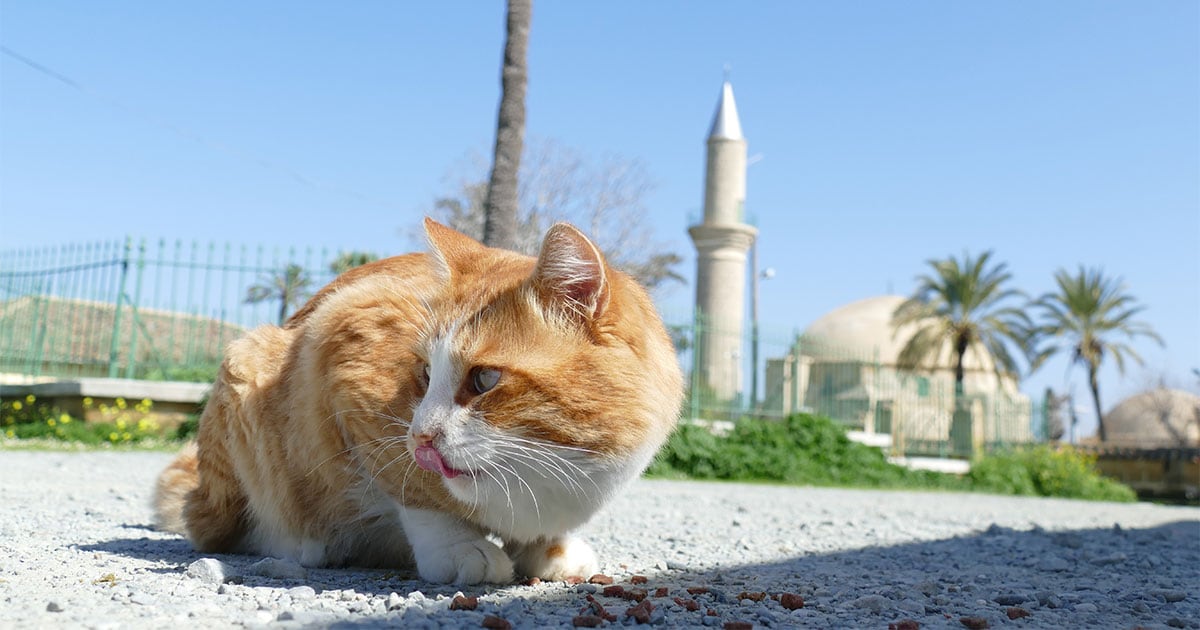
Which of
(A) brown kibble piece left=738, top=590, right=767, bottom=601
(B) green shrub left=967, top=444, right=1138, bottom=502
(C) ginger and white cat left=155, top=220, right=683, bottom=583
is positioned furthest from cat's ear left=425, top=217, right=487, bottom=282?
(B) green shrub left=967, top=444, right=1138, bottom=502

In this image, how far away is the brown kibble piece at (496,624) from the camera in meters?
2.32

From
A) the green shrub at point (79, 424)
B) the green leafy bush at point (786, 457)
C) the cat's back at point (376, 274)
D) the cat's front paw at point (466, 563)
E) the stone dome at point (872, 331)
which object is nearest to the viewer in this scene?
the cat's front paw at point (466, 563)

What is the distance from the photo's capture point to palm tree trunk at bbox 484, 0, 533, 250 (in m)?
11.2

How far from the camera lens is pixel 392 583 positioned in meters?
3.00

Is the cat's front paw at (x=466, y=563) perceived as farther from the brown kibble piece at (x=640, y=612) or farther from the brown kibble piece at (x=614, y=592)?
the brown kibble piece at (x=640, y=612)

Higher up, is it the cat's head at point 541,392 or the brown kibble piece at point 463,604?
the cat's head at point 541,392

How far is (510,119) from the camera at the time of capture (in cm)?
1126

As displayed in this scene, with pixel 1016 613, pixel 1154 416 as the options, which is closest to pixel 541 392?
pixel 1016 613

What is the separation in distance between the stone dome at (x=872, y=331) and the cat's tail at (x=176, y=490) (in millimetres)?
30279

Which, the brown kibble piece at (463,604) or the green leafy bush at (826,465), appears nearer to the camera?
the brown kibble piece at (463,604)

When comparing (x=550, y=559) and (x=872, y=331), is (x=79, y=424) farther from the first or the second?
(x=872, y=331)

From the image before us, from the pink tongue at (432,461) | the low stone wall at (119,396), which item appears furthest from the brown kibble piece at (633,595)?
the low stone wall at (119,396)

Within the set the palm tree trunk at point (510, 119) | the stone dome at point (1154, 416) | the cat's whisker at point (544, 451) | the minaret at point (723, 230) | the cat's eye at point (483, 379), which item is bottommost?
the cat's whisker at point (544, 451)

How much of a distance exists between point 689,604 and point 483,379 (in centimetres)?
100
